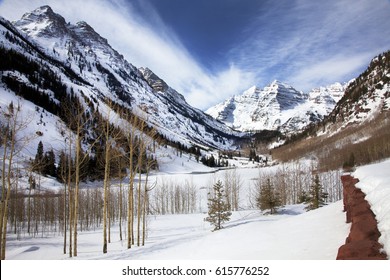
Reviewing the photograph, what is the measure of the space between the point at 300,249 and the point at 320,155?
70509 millimetres

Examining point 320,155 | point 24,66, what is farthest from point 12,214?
point 24,66

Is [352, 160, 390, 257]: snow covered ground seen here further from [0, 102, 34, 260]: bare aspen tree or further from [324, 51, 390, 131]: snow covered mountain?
[0, 102, 34, 260]: bare aspen tree

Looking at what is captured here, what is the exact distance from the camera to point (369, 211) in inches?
154

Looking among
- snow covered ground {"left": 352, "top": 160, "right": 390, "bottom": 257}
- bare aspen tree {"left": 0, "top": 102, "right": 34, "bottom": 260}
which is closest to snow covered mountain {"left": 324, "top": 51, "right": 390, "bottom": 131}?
snow covered ground {"left": 352, "top": 160, "right": 390, "bottom": 257}

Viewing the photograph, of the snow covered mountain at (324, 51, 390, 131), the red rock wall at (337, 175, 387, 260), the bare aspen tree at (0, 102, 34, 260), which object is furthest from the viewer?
the snow covered mountain at (324, 51, 390, 131)

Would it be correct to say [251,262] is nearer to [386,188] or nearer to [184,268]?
[184,268]

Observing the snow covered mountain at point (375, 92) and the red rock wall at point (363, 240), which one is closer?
the red rock wall at point (363, 240)

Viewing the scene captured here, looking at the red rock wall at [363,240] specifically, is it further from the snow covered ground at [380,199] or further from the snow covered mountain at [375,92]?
the snow covered mountain at [375,92]

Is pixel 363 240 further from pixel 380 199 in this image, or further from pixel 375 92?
pixel 375 92

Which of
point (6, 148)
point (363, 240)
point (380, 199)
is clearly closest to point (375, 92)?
point (380, 199)

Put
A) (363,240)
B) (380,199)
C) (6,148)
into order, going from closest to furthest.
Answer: (363,240) → (380,199) → (6,148)

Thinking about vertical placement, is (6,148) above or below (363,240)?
above

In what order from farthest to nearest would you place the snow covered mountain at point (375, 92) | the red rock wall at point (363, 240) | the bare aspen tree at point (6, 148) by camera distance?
1. the snow covered mountain at point (375, 92)
2. the bare aspen tree at point (6, 148)
3. the red rock wall at point (363, 240)

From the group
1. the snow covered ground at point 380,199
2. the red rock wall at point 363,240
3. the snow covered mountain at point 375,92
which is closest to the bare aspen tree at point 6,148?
the red rock wall at point 363,240
